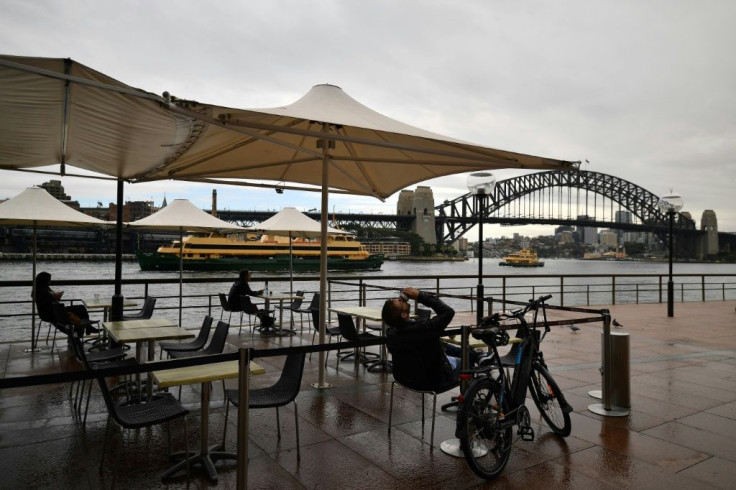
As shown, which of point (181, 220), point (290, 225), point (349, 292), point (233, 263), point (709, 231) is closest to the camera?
point (181, 220)

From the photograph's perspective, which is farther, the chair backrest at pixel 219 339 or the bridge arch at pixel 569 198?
the bridge arch at pixel 569 198

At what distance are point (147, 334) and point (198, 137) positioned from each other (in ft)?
5.98

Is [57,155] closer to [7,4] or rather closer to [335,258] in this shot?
[7,4]

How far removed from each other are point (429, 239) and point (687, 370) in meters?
71.4

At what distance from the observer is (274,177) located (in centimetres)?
702

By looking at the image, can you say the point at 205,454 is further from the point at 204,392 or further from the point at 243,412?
the point at 243,412

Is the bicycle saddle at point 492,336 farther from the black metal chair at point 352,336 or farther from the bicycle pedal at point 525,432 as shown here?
the black metal chair at point 352,336

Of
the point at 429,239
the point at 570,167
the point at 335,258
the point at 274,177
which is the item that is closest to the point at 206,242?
the point at 335,258

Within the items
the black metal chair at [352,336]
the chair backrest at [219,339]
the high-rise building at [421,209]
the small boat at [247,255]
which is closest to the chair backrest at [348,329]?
the black metal chair at [352,336]

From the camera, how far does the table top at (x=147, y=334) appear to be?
14.4 ft

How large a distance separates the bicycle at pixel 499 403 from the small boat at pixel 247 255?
47012mm

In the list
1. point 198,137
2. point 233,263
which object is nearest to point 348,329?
point 198,137

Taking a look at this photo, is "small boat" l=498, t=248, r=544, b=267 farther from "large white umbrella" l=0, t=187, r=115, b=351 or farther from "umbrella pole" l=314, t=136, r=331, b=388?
"umbrella pole" l=314, t=136, r=331, b=388

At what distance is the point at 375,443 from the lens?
378 cm
